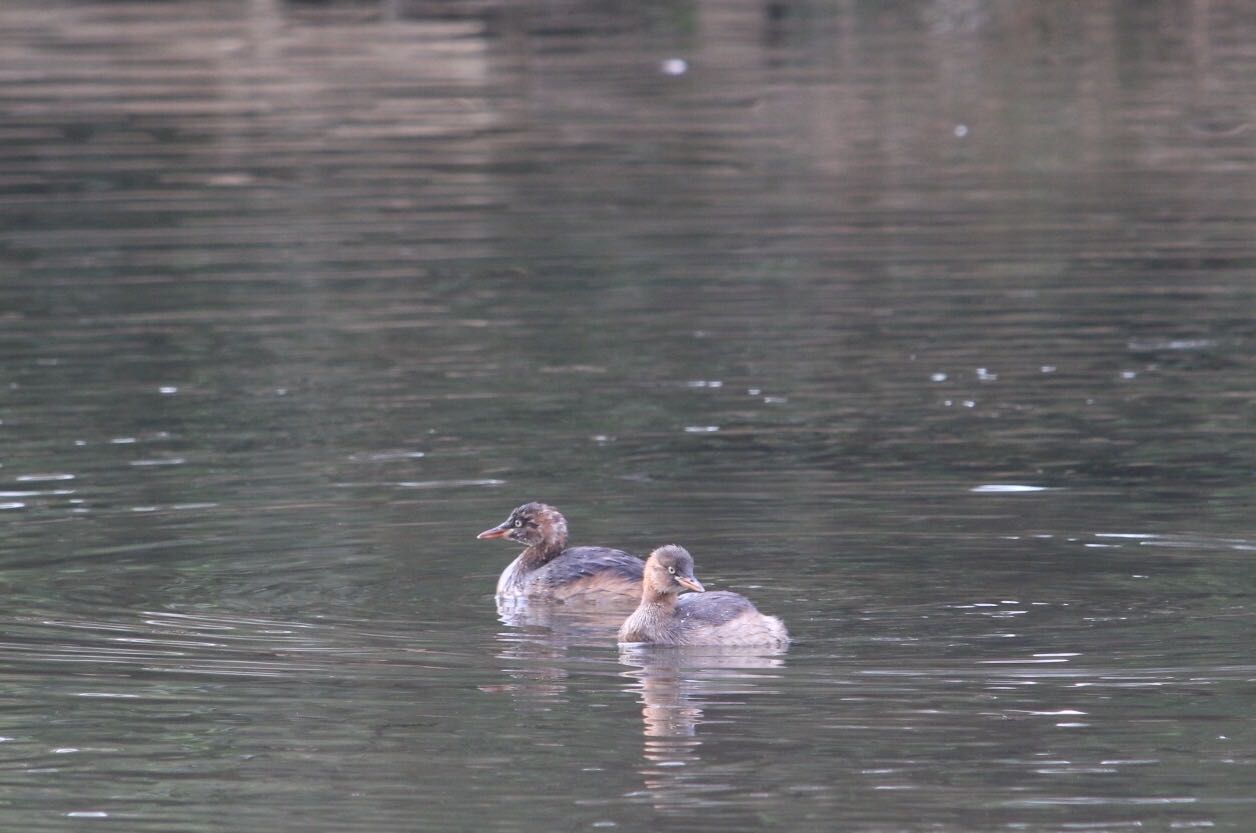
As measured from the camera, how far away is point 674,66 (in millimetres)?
35844

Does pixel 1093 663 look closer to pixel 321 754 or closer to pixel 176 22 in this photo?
pixel 321 754

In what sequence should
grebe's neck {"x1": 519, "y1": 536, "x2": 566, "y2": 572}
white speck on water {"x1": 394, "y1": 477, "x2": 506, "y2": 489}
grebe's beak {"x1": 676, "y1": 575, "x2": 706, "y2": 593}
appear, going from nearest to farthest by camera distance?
grebe's beak {"x1": 676, "y1": 575, "x2": 706, "y2": 593} < grebe's neck {"x1": 519, "y1": 536, "x2": 566, "y2": 572} < white speck on water {"x1": 394, "y1": 477, "x2": 506, "y2": 489}

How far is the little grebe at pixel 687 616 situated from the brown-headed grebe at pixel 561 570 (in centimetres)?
66

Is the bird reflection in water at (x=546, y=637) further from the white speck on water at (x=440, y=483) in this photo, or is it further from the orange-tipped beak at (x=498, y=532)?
the white speck on water at (x=440, y=483)

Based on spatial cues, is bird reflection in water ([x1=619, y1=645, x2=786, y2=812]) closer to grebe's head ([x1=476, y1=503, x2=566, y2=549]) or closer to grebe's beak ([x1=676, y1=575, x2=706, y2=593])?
grebe's beak ([x1=676, y1=575, x2=706, y2=593])

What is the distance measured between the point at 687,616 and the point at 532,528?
1522 mm

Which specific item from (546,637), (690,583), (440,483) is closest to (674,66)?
(440,483)

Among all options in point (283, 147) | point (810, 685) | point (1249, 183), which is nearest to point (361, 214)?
point (283, 147)

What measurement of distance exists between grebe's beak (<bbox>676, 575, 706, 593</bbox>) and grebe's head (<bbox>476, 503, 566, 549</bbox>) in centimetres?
144

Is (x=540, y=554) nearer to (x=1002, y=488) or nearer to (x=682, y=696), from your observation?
(x=682, y=696)

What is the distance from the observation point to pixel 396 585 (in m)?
10.3

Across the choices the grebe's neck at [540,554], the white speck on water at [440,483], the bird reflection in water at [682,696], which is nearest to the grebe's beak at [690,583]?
the bird reflection in water at [682,696]

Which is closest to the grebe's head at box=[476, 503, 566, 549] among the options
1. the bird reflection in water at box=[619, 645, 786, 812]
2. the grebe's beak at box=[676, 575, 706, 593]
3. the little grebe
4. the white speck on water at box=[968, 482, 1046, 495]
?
the little grebe

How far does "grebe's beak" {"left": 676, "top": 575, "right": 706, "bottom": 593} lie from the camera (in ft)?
31.0
